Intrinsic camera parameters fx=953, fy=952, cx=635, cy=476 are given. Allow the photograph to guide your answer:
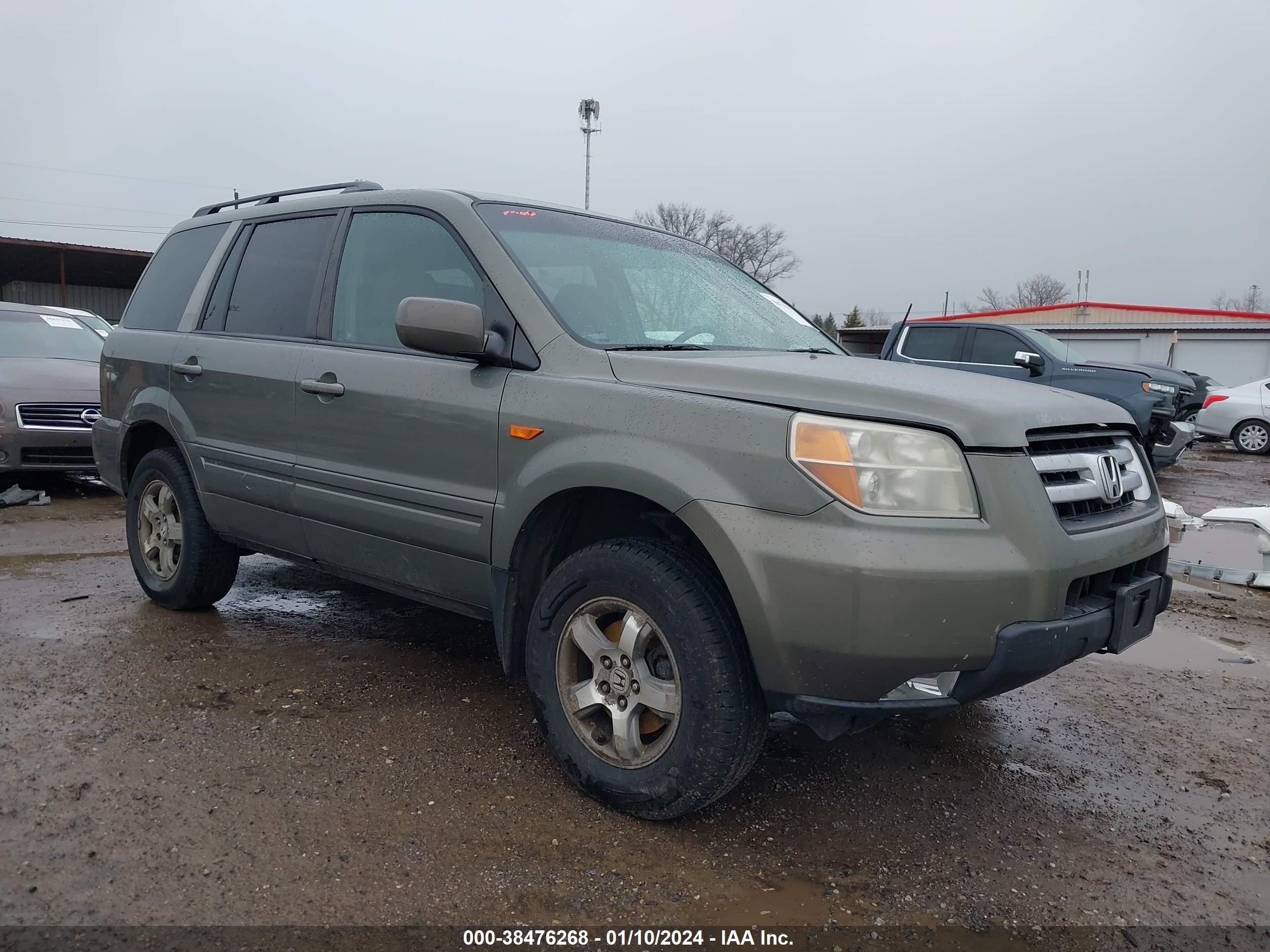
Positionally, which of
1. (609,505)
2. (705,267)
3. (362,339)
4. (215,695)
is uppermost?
(705,267)

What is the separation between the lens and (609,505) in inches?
119

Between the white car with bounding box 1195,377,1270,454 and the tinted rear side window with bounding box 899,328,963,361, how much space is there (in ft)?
26.0

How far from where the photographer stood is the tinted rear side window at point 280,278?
383 cm

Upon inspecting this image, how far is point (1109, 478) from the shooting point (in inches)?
108

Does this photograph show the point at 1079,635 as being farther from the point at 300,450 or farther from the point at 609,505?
the point at 300,450

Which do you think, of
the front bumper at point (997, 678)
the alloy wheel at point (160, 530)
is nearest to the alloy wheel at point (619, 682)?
the front bumper at point (997, 678)

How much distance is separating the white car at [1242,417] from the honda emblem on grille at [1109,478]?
16.0 m

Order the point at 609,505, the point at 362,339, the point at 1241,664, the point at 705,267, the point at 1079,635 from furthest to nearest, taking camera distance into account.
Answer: the point at 1241,664 → the point at 705,267 → the point at 362,339 → the point at 609,505 → the point at 1079,635

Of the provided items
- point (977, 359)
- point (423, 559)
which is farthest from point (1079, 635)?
point (977, 359)

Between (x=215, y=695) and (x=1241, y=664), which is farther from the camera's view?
(x=1241, y=664)

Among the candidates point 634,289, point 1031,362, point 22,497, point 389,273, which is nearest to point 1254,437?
point 1031,362

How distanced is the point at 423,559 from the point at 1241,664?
12.7 feet

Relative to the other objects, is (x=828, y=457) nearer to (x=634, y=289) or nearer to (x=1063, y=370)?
(x=634, y=289)

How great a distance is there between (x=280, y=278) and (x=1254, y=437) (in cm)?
1787
